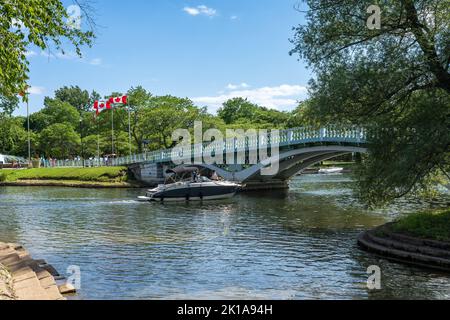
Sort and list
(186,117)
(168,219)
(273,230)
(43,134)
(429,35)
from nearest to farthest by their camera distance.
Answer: (429,35) → (273,230) → (168,219) → (186,117) → (43,134)

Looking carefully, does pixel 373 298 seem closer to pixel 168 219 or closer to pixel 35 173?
pixel 168 219

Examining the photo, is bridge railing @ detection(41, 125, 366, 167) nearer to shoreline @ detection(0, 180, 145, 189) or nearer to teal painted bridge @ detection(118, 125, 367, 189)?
teal painted bridge @ detection(118, 125, 367, 189)

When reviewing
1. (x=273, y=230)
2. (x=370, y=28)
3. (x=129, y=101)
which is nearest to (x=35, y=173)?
(x=129, y=101)

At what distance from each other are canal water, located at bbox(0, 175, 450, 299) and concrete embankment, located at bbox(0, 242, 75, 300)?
0.82 m

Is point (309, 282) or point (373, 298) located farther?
point (309, 282)

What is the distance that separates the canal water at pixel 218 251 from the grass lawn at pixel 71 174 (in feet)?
94.1

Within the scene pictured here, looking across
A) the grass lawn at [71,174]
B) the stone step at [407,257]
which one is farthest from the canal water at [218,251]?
the grass lawn at [71,174]

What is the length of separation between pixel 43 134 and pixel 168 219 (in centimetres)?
6966

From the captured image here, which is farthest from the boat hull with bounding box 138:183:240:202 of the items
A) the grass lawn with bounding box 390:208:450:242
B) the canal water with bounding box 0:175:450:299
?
the grass lawn with bounding box 390:208:450:242

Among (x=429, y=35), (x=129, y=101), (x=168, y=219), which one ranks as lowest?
(x=168, y=219)

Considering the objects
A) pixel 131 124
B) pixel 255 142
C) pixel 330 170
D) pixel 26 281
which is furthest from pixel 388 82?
pixel 330 170

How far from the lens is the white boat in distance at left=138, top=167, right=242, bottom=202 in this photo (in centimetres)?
4181

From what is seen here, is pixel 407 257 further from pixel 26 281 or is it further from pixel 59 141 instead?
pixel 59 141

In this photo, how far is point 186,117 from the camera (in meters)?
71.2
